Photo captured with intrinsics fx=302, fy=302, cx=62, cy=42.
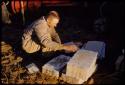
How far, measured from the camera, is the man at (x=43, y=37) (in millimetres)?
5924

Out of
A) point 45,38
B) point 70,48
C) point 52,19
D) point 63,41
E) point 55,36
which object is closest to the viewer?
point 45,38

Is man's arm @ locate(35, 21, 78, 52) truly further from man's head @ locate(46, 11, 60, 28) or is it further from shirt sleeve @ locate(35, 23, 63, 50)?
man's head @ locate(46, 11, 60, 28)

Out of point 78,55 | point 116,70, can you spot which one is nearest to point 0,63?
point 78,55

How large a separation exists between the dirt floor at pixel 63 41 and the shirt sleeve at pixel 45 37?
0.48m

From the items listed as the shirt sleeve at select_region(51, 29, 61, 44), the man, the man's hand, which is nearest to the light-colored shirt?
the man

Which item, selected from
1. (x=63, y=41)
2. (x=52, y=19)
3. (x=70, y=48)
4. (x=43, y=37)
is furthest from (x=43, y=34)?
(x=63, y=41)

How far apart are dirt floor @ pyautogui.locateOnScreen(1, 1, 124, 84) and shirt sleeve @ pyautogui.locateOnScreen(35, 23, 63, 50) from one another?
0.48m

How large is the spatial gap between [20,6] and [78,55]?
3.60 m

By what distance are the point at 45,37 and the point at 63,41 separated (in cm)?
174

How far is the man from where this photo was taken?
5.92 metres

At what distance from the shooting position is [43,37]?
589 centimetres

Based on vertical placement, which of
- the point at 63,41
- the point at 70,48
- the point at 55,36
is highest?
the point at 55,36

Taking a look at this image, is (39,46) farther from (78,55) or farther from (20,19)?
(20,19)

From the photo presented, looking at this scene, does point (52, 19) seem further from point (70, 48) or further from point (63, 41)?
point (63, 41)
